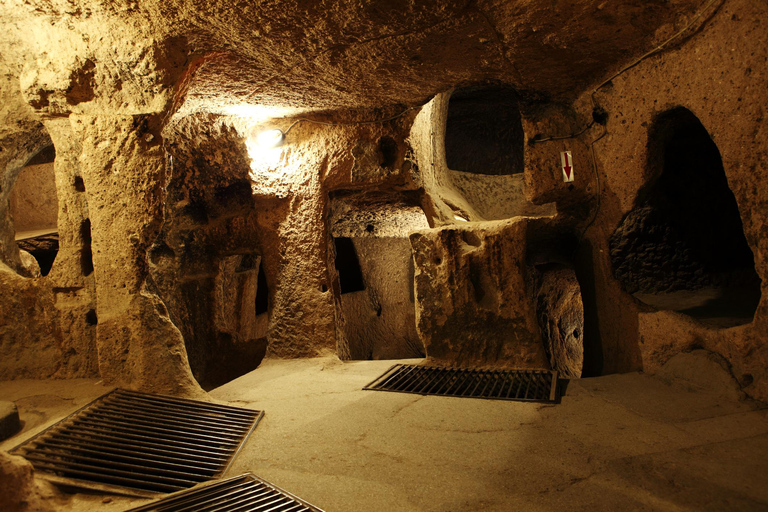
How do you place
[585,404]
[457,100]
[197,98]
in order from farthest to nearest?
[457,100] < [197,98] < [585,404]

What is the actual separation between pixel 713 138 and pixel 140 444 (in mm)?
3672

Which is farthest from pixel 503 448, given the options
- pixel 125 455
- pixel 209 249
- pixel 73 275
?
pixel 209 249

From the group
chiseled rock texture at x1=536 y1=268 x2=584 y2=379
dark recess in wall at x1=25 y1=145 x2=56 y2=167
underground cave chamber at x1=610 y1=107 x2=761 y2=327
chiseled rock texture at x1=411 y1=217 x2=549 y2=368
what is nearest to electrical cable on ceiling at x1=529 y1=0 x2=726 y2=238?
underground cave chamber at x1=610 y1=107 x2=761 y2=327

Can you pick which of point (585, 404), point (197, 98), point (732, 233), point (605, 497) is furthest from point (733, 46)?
point (197, 98)

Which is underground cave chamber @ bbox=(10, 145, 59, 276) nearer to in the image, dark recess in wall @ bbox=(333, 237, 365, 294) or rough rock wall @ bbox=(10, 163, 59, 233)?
rough rock wall @ bbox=(10, 163, 59, 233)

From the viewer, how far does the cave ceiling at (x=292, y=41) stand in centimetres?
287

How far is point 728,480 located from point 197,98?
4597mm

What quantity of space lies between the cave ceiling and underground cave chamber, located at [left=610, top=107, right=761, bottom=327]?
1.05 meters

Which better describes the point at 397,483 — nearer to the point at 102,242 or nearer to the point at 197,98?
the point at 102,242

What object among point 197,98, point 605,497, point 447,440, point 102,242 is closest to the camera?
point 605,497

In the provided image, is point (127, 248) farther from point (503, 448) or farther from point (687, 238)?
point (687, 238)

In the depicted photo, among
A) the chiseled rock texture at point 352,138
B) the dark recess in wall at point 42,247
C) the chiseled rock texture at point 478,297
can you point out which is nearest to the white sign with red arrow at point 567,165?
the chiseled rock texture at point 352,138

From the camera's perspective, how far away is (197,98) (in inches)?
167

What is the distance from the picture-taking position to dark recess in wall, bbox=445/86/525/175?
8031 mm
